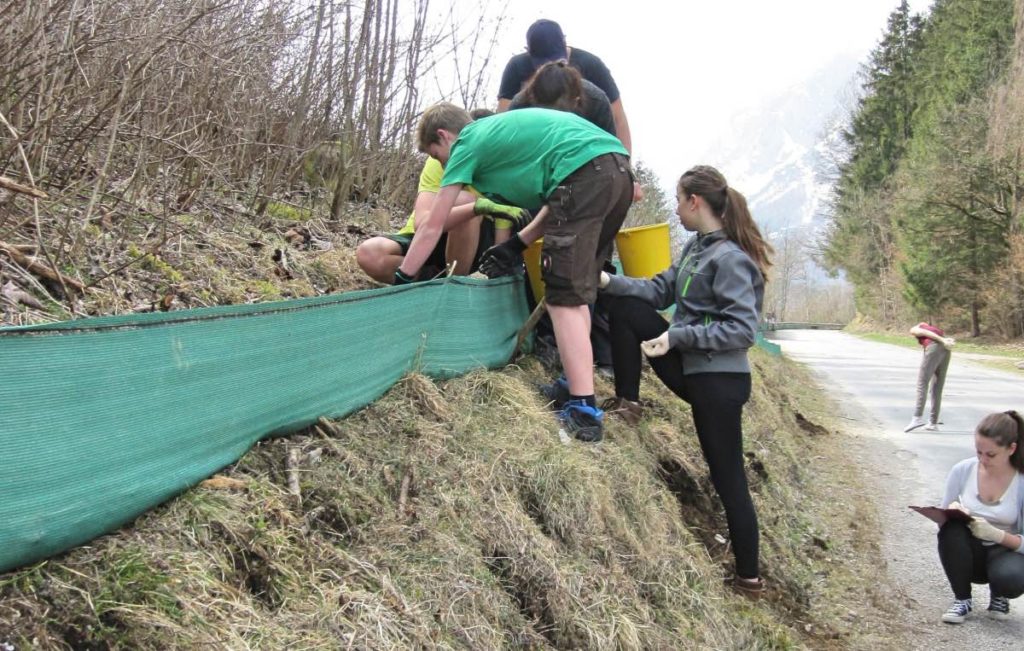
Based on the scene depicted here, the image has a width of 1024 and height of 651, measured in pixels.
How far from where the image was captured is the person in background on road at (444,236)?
15.7 ft

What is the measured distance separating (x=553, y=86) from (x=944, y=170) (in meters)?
36.7

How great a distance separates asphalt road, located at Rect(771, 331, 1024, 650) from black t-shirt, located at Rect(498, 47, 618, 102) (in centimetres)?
349

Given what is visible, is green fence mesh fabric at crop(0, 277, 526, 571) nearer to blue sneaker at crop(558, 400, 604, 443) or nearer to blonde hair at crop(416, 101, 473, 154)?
blue sneaker at crop(558, 400, 604, 443)

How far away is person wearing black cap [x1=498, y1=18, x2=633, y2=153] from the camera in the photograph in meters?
5.11

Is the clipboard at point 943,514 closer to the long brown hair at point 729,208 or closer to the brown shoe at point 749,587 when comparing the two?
the brown shoe at point 749,587

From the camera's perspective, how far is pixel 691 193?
4598 millimetres

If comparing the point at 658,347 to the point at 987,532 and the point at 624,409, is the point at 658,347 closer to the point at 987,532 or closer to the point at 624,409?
the point at 624,409

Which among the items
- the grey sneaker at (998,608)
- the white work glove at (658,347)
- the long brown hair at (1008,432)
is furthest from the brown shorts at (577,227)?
the grey sneaker at (998,608)

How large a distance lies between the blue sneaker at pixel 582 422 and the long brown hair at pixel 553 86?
1552 millimetres

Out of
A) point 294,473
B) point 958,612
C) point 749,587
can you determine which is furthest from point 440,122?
point 958,612

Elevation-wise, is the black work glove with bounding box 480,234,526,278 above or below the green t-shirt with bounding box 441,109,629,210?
below

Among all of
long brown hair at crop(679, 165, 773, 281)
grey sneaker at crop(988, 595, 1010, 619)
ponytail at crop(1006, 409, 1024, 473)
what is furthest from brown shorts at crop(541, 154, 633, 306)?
grey sneaker at crop(988, 595, 1010, 619)

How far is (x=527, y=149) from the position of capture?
4.31 metres

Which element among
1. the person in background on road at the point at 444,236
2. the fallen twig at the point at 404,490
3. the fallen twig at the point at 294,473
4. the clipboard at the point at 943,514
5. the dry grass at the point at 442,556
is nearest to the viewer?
the dry grass at the point at 442,556
